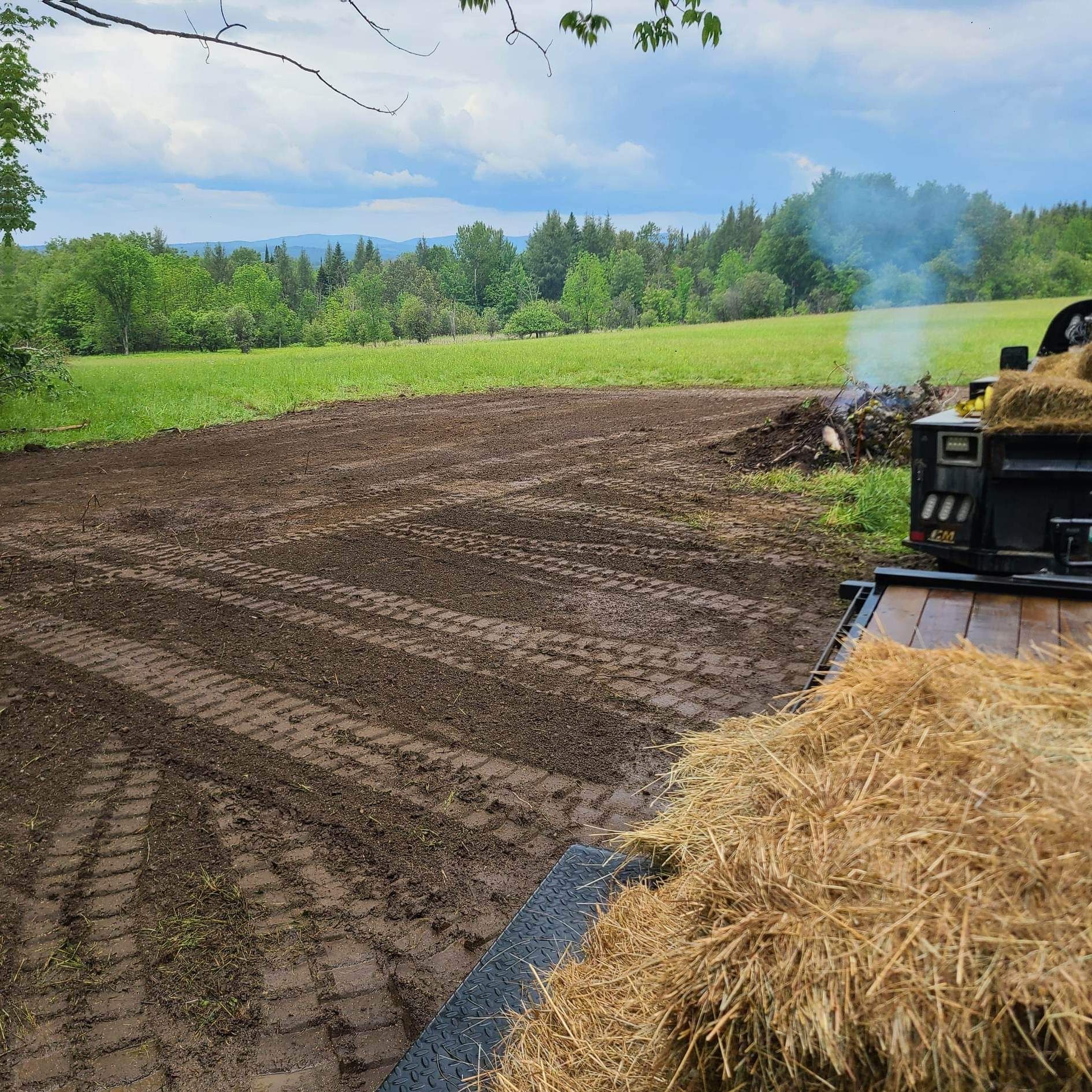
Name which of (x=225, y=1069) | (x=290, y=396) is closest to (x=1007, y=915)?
(x=225, y=1069)

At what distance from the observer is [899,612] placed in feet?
12.1

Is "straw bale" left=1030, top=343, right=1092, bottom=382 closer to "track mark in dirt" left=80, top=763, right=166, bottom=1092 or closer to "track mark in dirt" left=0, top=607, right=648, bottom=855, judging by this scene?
"track mark in dirt" left=0, top=607, right=648, bottom=855

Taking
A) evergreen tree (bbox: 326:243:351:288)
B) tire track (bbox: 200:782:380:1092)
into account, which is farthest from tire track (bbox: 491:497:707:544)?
evergreen tree (bbox: 326:243:351:288)

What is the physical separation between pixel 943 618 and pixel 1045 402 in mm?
1750

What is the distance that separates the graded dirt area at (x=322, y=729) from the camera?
8.74 ft

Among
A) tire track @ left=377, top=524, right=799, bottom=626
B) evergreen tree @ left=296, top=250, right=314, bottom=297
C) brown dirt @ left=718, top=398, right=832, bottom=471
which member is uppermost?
evergreen tree @ left=296, top=250, right=314, bottom=297

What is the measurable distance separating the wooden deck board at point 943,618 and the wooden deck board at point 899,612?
0.03 metres

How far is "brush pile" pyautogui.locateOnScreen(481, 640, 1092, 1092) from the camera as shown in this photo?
3.83 feet

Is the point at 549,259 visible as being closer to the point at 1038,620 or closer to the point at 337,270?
the point at 337,270

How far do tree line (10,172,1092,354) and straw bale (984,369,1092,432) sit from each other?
1593 centimetres

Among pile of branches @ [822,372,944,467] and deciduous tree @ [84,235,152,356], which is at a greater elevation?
deciduous tree @ [84,235,152,356]

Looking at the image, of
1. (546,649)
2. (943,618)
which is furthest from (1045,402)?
(546,649)

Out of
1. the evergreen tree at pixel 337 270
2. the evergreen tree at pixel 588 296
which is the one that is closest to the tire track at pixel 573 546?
the evergreen tree at pixel 588 296

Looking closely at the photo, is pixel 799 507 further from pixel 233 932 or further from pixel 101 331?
pixel 101 331
